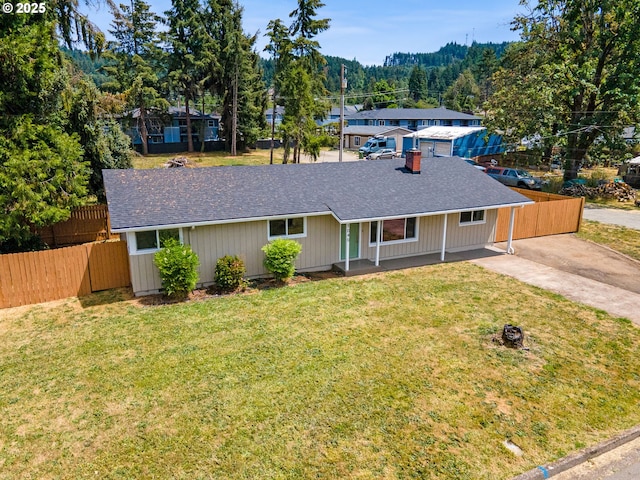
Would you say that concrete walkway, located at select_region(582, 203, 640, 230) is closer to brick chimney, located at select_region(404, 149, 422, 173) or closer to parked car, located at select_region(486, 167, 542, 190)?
parked car, located at select_region(486, 167, 542, 190)

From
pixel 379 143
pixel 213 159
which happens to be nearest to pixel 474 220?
pixel 213 159

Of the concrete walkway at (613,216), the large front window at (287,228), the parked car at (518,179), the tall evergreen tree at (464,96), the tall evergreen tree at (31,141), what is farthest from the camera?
the tall evergreen tree at (464,96)

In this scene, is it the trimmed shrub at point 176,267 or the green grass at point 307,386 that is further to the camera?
the trimmed shrub at point 176,267

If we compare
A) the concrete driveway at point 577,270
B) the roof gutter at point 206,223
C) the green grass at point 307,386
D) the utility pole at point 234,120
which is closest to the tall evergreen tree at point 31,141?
the green grass at point 307,386

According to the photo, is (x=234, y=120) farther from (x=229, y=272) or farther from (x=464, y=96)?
(x=464, y=96)

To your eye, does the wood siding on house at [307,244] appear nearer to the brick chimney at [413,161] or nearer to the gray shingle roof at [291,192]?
the gray shingle roof at [291,192]

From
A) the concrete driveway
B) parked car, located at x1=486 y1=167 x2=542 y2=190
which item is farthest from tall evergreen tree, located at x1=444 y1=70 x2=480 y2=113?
the concrete driveway

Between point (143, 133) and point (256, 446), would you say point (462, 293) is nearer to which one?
point (256, 446)
